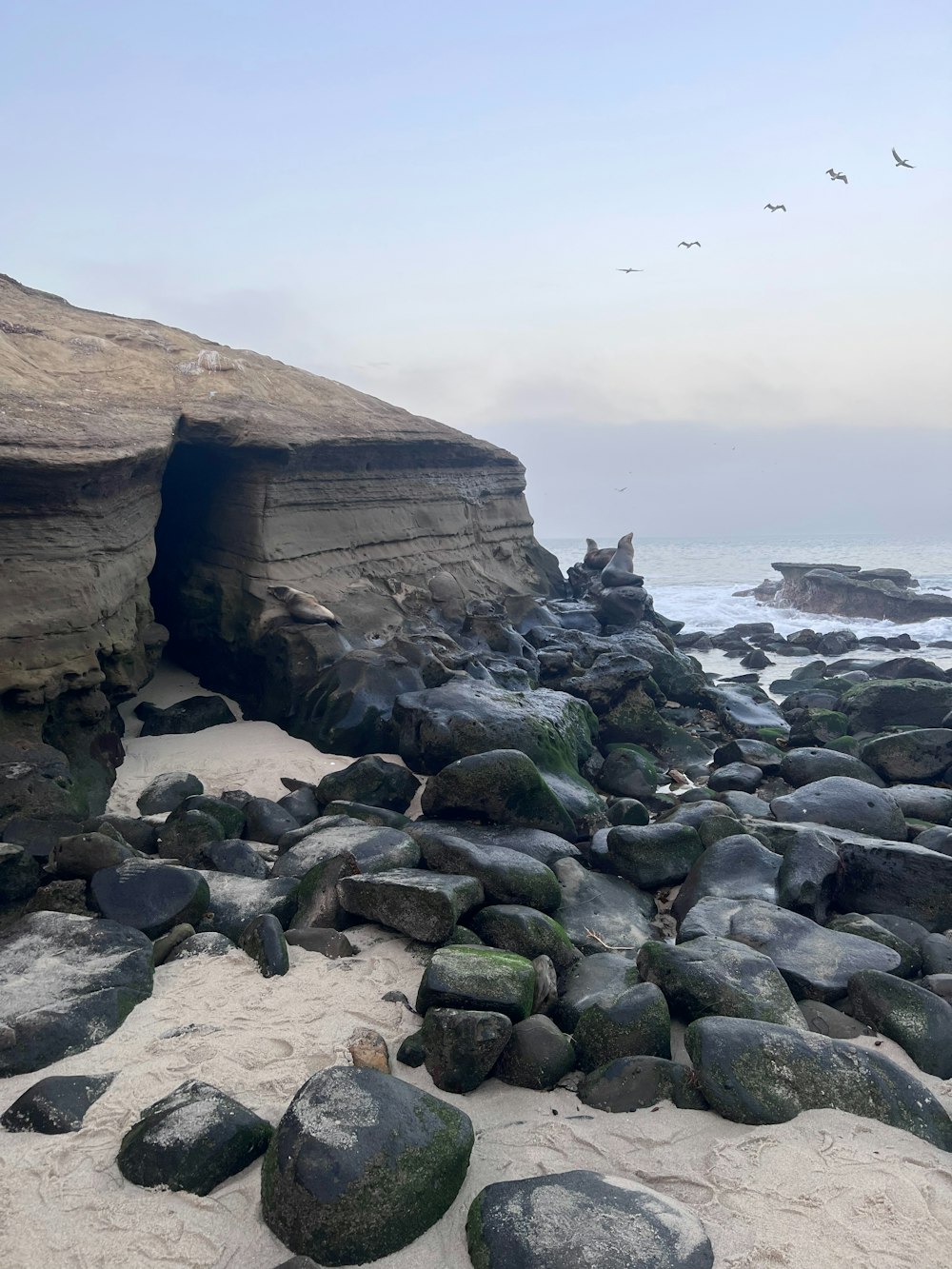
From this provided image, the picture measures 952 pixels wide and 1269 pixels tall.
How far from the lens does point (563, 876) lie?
5852 millimetres

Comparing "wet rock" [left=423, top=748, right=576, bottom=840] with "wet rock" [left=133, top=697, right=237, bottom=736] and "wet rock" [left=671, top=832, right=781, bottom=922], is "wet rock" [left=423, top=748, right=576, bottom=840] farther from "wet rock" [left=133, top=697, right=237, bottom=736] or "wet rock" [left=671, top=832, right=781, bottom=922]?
"wet rock" [left=133, top=697, right=237, bottom=736]

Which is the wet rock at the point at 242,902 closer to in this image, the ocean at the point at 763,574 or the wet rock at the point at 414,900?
the wet rock at the point at 414,900

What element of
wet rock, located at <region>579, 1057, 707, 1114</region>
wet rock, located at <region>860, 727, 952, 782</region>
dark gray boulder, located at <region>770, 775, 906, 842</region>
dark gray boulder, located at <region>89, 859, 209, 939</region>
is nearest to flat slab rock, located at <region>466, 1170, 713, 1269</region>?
wet rock, located at <region>579, 1057, 707, 1114</region>

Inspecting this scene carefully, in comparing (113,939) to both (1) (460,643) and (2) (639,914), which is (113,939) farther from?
(1) (460,643)

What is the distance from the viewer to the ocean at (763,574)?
86.1 feet

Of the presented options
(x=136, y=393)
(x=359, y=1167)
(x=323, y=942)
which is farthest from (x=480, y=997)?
(x=136, y=393)

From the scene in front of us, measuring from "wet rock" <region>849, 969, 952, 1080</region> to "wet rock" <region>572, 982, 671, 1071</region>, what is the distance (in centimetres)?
104

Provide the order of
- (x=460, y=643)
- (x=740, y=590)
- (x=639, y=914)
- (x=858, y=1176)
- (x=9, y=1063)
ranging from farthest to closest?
1. (x=740, y=590)
2. (x=460, y=643)
3. (x=639, y=914)
4. (x=9, y=1063)
5. (x=858, y=1176)

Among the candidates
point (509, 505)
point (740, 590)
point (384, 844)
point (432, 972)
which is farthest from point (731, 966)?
point (740, 590)

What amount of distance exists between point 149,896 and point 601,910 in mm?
2762

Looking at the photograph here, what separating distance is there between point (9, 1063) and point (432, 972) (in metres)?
1.83

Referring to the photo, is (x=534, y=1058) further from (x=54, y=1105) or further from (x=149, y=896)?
(x=149, y=896)

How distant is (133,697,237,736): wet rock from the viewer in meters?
9.95

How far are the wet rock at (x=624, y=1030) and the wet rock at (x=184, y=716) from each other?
23.8 ft
